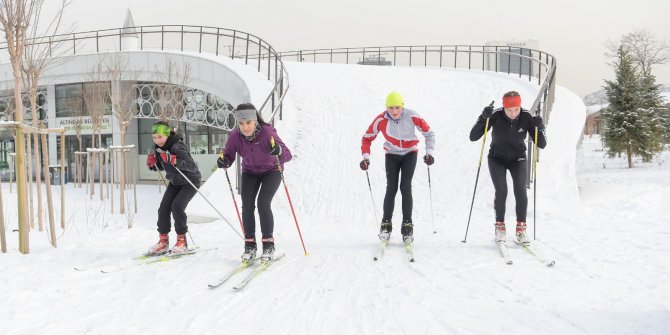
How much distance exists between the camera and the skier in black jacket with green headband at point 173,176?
488 centimetres

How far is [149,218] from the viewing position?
11125 millimetres

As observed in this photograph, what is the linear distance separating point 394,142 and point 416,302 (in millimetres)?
2293

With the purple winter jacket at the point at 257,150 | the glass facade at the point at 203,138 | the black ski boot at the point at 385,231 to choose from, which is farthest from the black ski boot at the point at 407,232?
the glass facade at the point at 203,138

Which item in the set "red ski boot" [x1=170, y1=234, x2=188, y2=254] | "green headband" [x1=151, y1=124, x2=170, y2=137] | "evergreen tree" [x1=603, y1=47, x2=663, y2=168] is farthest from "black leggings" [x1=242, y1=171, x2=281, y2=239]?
"evergreen tree" [x1=603, y1=47, x2=663, y2=168]

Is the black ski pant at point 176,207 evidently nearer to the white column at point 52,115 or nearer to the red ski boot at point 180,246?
the red ski boot at point 180,246

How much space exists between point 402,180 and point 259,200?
1648mm

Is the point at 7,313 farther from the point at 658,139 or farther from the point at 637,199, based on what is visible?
the point at 658,139

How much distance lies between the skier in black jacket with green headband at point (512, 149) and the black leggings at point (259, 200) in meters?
2.33

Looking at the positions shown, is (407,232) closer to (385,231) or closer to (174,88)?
(385,231)

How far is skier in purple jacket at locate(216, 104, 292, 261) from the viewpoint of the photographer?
4477mm

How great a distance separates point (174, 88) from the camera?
16438 millimetres

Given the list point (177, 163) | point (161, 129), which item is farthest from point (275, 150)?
point (161, 129)

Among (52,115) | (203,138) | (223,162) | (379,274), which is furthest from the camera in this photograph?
(52,115)

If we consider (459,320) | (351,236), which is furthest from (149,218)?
(459,320)
